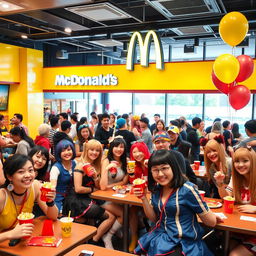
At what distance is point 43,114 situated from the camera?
35.2ft

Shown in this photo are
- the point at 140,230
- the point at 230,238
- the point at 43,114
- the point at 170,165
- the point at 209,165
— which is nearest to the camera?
the point at 170,165

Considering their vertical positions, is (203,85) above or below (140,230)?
above

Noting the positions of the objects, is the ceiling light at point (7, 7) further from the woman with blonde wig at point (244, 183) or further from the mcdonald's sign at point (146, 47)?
the mcdonald's sign at point (146, 47)

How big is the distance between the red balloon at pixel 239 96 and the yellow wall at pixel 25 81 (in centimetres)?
697

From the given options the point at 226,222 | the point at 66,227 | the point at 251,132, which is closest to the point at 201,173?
the point at 251,132

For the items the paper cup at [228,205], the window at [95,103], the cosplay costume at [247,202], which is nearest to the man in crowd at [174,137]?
the cosplay costume at [247,202]

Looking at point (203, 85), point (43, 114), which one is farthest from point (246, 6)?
point (43, 114)

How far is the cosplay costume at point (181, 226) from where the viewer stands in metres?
2.32

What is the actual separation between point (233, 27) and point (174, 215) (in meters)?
3.38

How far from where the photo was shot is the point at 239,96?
4969 mm

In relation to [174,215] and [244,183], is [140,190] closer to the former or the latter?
[174,215]

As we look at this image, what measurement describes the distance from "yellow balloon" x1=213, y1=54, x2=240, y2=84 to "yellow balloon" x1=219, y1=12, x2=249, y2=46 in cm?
33

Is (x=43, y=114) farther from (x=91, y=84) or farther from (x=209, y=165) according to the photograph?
(x=209, y=165)

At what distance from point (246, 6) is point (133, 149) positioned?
5763 millimetres
